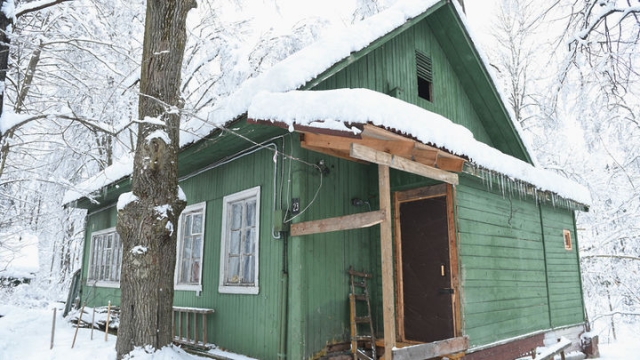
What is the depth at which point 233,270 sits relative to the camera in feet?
20.4

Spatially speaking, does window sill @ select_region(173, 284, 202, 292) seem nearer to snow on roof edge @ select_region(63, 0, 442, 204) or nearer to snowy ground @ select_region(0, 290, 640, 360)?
snowy ground @ select_region(0, 290, 640, 360)

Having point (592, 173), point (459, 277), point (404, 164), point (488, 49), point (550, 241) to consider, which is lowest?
point (459, 277)

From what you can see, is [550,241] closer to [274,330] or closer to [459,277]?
[459,277]

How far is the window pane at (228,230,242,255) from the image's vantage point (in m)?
6.22

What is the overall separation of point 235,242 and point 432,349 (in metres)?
2.98

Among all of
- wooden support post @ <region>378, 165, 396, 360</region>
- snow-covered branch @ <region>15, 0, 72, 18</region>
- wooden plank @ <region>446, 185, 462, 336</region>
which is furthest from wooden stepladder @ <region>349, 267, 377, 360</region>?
snow-covered branch @ <region>15, 0, 72, 18</region>

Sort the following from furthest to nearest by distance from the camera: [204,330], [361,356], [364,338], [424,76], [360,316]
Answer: [424,76] < [204,330] < [360,316] < [364,338] < [361,356]

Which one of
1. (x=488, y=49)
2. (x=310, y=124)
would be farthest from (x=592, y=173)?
(x=310, y=124)

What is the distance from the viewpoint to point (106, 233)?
10.6 meters

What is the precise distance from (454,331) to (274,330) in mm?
2285

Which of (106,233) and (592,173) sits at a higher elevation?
(592,173)

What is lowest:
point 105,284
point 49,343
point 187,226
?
point 49,343

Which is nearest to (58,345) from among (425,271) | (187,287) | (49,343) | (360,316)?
(49,343)

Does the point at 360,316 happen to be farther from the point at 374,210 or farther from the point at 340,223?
the point at 340,223
